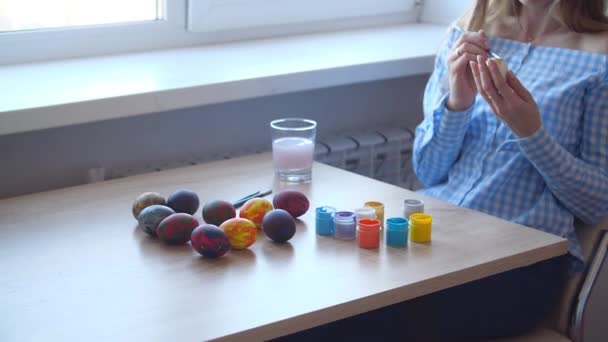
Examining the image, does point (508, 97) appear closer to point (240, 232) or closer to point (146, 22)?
point (240, 232)

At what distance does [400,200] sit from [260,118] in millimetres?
699

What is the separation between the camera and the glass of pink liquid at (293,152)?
171 cm

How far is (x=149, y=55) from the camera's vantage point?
7.11ft

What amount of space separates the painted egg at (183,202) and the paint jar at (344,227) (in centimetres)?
25

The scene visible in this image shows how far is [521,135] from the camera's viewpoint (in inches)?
62.4

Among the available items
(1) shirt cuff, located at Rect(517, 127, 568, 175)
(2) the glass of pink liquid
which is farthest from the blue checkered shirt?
(2) the glass of pink liquid

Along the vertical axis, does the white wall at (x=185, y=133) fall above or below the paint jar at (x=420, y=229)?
below

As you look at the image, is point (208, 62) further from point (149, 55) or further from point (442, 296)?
point (442, 296)

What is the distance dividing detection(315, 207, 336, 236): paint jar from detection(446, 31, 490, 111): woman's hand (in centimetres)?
42

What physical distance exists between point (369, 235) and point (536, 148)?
394 mm

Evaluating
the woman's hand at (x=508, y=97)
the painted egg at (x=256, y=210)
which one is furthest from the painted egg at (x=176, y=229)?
the woman's hand at (x=508, y=97)

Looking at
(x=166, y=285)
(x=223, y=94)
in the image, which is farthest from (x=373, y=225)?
(x=223, y=94)

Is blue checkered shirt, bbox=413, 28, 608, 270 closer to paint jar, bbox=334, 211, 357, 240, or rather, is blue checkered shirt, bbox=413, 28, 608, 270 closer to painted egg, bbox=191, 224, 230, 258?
paint jar, bbox=334, 211, 357, 240

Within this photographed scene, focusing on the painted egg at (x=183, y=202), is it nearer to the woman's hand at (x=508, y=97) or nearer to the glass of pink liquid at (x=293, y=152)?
the glass of pink liquid at (x=293, y=152)
